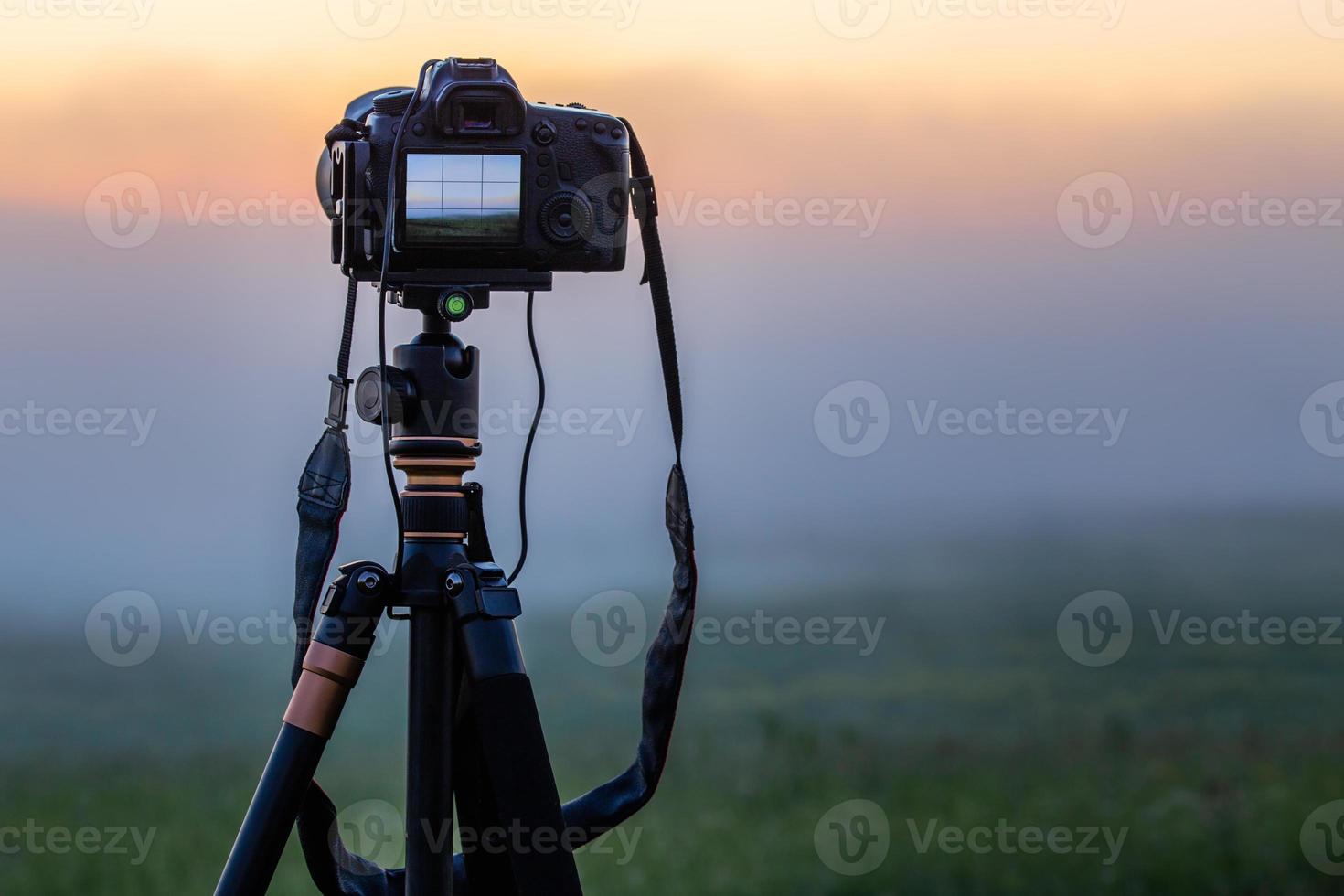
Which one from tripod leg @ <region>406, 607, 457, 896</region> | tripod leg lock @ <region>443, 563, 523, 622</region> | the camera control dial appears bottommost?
tripod leg @ <region>406, 607, 457, 896</region>

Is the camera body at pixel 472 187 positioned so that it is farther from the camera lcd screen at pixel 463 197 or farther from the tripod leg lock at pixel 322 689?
the tripod leg lock at pixel 322 689

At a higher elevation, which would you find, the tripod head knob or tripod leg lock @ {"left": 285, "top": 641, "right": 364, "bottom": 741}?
the tripod head knob

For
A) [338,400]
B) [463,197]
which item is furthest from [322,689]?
[463,197]

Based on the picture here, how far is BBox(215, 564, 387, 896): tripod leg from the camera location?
114cm

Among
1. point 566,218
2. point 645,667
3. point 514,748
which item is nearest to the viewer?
point 514,748

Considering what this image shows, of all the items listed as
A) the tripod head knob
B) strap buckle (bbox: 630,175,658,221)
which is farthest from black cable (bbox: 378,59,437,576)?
strap buckle (bbox: 630,175,658,221)

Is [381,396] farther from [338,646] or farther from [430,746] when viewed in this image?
[430,746]

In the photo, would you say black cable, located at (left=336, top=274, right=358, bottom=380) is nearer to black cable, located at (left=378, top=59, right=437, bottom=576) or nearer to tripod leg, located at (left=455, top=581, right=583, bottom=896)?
black cable, located at (left=378, top=59, right=437, bottom=576)

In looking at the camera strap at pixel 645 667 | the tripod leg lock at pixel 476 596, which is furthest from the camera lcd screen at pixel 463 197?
the tripod leg lock at pixel 476 596

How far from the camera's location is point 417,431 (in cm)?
122

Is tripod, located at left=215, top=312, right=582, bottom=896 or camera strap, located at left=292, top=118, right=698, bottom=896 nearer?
tripod, located at left=215, top=312, right=582, bottom=896

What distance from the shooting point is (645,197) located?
1337 mm

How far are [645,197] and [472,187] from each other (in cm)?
21

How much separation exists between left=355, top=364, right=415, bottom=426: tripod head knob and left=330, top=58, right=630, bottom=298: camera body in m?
0.11
